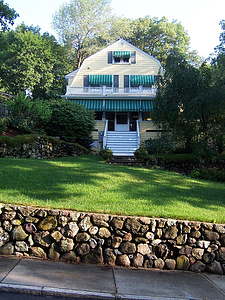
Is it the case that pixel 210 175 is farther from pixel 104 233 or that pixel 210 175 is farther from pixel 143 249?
pixel 104 233

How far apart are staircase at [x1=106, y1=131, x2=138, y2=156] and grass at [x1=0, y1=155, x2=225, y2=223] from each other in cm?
986

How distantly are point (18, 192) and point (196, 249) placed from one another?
4.18m

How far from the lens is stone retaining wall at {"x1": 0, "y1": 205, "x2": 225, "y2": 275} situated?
503 cm

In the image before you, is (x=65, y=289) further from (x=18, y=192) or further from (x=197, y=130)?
(x=197, y=130)

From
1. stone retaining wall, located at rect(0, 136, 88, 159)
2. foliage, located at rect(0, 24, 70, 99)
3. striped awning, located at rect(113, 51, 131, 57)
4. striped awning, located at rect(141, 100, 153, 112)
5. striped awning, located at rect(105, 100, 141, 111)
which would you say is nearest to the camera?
stone retaining wall, located at rect(0, 136, 88, 159)

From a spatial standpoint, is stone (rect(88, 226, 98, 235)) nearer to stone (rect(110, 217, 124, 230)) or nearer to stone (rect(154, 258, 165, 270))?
stone (rect(110, 217, 124, 230))

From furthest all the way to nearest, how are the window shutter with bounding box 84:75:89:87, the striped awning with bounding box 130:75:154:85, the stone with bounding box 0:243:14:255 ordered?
1. the window shutter with bounding box 84:75:89:87
2. the striped awning with bounding box 130:75:154:85
3. the stone with bounding box 0:243:14:255

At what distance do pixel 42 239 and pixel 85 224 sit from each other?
855 millimetres

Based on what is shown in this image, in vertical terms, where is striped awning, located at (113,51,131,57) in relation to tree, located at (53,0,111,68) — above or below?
below

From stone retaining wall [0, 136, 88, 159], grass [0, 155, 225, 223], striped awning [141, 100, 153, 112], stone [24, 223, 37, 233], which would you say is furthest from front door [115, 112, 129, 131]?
stone [24, 223, 37, 233]

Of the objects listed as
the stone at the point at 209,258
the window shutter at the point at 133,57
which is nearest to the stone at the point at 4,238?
the stone at the point at 209,258

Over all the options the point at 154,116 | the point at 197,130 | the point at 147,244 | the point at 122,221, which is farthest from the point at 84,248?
the point at 154,116

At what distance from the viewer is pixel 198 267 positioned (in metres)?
5.15

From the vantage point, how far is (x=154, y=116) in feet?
58.2
